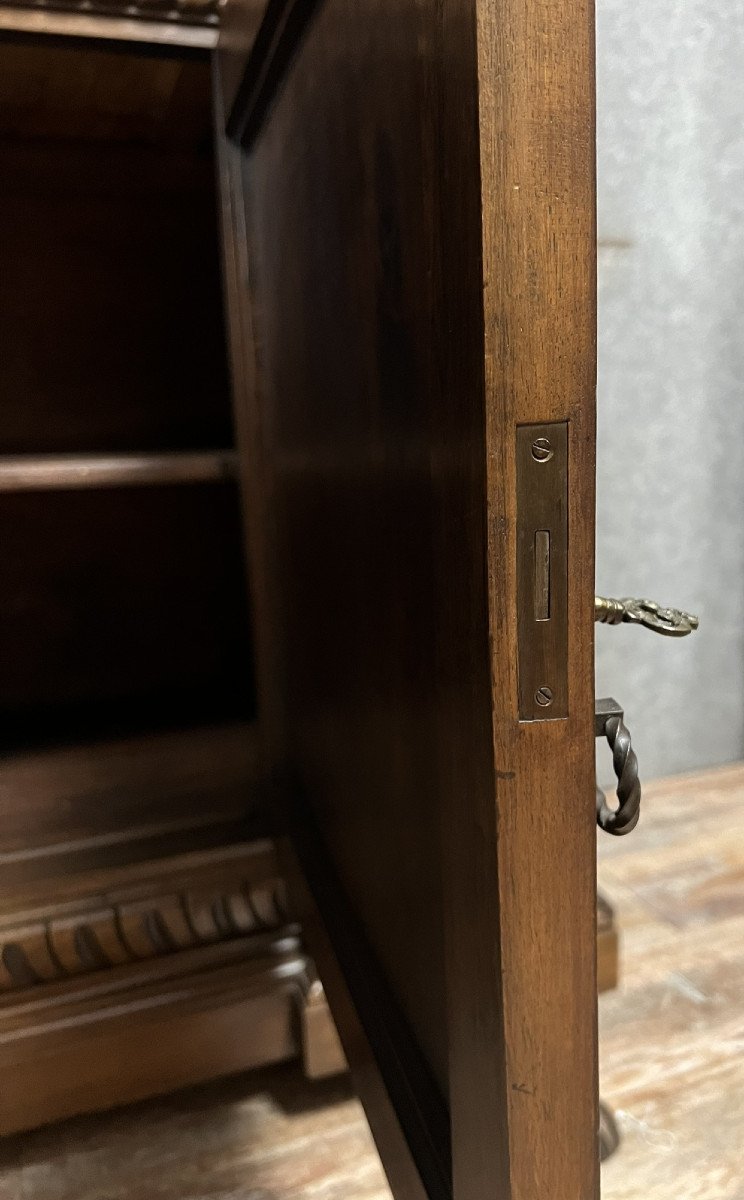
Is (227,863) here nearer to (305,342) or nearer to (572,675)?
(305,342)

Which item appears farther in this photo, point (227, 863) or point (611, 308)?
point (611, 308)

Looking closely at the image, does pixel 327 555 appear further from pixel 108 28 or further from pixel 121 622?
pixel 121 622

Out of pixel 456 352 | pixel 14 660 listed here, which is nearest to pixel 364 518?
pixel 456 352

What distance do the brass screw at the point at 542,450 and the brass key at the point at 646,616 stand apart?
13 centimetres

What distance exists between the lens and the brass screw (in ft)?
0.87

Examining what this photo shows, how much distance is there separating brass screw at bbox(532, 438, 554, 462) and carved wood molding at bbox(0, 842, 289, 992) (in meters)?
0.59

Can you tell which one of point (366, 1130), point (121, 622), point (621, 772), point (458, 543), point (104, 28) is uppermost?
point (104, 28)

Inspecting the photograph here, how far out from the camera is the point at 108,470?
716 millimetres

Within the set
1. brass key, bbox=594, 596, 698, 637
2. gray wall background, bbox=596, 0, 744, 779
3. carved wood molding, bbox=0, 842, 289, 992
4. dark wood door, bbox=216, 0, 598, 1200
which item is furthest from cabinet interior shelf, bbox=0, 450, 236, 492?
gray wall background, bbox=596, 0, 744, 779

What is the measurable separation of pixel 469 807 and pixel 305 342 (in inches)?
14.0

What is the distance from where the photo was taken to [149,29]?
0.68 meters

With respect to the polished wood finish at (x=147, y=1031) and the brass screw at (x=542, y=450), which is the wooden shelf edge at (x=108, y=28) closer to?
the brass screw at (x=542, y=450)

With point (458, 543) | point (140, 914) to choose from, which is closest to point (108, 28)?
point (458, 543)

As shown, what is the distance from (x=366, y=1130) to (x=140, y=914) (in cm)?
25
